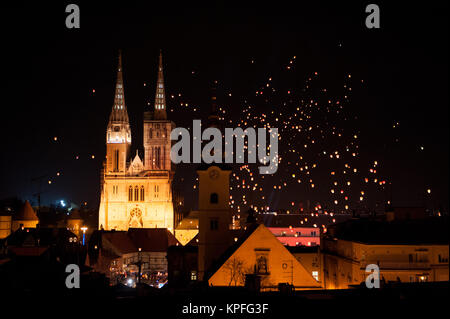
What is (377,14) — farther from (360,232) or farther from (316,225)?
(316,225)

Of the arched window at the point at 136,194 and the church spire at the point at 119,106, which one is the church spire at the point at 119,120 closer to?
the church spire at the point at 119,106

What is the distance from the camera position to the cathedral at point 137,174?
387 ft

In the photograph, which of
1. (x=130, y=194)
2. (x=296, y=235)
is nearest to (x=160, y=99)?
(x=130, y=194)

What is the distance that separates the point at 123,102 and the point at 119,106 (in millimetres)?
1559

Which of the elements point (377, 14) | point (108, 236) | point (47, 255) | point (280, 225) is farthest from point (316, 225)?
point (377, 14)

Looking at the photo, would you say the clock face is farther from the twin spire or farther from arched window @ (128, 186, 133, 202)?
the twin spire

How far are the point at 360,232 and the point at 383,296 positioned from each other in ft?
70.6

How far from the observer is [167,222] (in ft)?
387

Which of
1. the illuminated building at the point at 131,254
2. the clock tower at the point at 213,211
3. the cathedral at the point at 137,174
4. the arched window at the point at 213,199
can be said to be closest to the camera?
the clock tower at the point at 213,211


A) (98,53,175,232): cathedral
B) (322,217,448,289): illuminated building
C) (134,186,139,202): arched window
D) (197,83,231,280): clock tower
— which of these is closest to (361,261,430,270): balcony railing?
(322,217,448,289): illuminated building

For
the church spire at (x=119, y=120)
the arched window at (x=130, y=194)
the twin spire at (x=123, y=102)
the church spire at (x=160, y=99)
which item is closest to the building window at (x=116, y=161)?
the church spire at (x=119, y=120)

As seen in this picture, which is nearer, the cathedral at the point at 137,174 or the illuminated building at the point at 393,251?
the illuminated building at the point at 393,251
